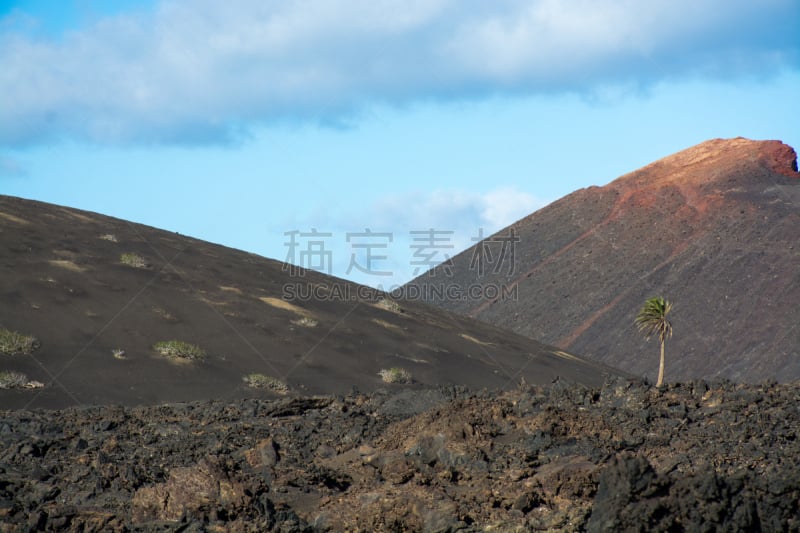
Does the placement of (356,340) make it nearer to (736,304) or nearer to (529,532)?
(529,532)

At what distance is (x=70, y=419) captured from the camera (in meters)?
13.1

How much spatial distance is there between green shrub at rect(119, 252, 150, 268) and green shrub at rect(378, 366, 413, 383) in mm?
9903

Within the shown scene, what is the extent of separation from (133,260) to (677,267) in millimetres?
45196

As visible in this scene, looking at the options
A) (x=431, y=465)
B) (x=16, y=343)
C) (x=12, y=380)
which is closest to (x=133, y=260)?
(x=16, y=343)

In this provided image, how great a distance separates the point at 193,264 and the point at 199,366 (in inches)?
417

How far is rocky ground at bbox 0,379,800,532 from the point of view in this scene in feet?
20.3

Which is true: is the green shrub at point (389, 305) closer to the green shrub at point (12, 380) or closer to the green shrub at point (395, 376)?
the green shrub at point (395, 376)

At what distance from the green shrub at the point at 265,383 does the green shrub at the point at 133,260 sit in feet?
30.2

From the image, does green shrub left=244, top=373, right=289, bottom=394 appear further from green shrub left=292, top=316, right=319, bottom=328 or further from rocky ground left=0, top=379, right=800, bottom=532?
rocky ground left=0, top=379, right=800, bottom=532

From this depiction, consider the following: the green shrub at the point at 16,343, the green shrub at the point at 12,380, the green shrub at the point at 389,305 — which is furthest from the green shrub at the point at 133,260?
the green shrub at the point at 12,380

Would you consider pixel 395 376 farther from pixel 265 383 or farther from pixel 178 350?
pixel 178 350

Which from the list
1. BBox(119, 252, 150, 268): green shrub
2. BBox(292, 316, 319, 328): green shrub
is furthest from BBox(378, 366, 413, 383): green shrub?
BBox(119, 252, 150, 268): green shrub

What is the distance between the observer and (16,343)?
19703 millimetres

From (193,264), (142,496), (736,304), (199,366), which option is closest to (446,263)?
(736,304)
